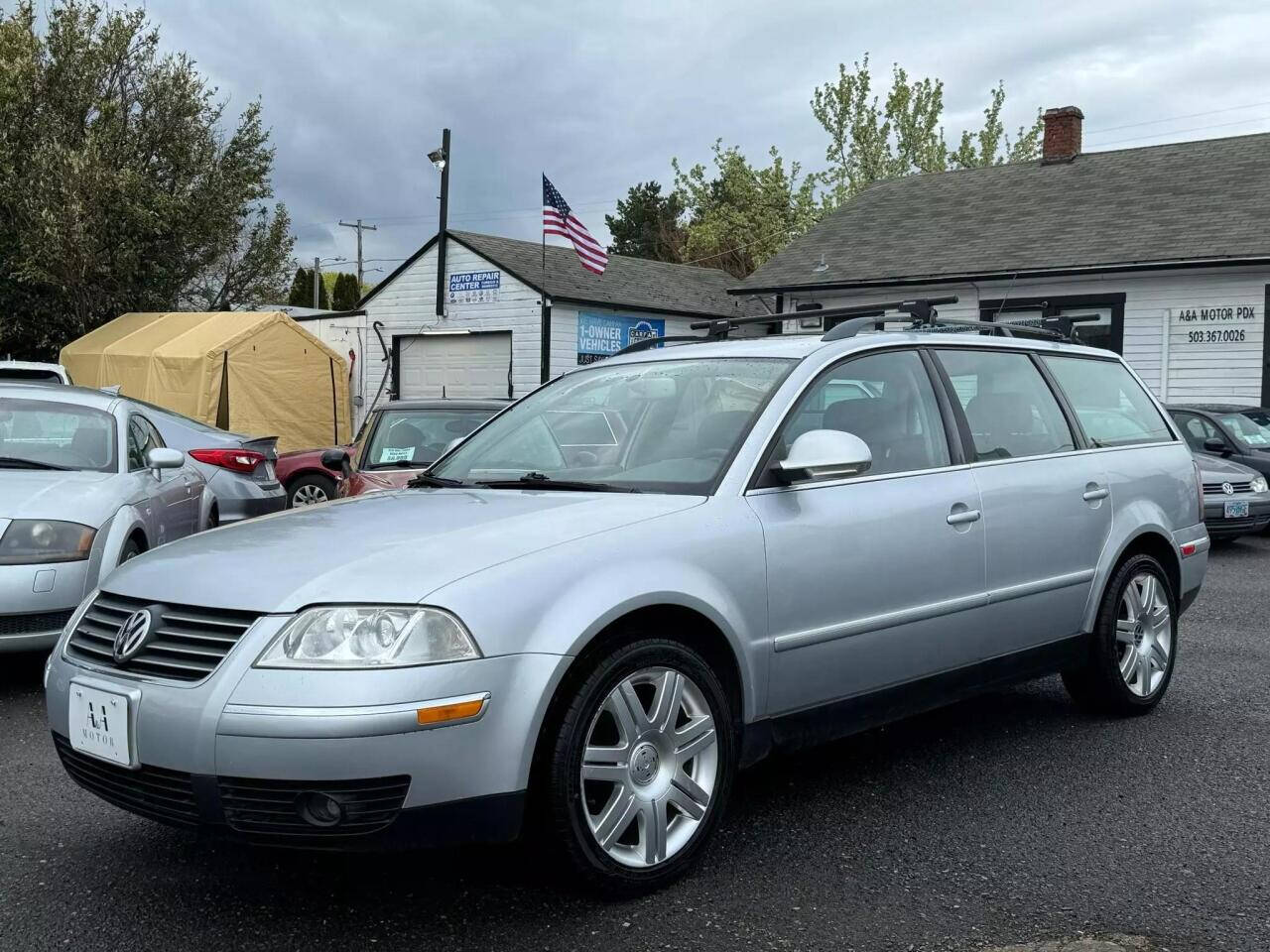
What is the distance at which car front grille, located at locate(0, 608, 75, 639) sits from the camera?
545cm

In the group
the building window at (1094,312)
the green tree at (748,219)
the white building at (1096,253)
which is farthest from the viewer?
the green tree at (748,219)

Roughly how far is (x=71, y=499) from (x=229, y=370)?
13556 millimetres

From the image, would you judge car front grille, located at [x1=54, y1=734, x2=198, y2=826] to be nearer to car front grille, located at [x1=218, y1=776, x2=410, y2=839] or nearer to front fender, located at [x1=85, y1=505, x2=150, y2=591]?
car front grille, located at [x1=218, y1=776, x2=410, y2=839]

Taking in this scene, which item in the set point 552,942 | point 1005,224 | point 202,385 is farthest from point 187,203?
point 552,942

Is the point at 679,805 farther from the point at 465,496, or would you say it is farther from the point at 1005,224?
the point at 1005,224

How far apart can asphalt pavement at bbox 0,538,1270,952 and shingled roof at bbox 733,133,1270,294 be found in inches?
588

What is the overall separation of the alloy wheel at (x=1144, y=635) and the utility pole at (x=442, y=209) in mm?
19812

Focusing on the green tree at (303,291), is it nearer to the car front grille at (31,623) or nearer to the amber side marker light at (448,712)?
the car front grille at (31,623)

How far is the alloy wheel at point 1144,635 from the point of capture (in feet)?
17.2

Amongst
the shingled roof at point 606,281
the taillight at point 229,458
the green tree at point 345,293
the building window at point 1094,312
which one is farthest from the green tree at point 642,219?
the taillight at point 229,458

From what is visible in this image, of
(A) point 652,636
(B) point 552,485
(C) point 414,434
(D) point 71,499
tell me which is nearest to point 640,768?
(A) point 652,636

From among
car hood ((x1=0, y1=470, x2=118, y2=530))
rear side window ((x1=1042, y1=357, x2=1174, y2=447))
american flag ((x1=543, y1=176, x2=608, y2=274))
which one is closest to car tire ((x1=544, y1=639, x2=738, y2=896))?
rear side window ((x1=1042, y1=357, x2=1174, y2=447))

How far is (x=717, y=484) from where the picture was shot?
12.2 feet

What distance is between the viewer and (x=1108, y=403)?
5.56m
